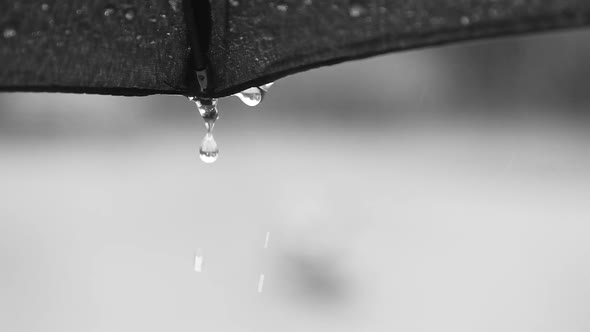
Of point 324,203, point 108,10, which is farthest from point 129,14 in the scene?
point 324,203

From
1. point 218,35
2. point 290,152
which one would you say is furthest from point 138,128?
point 218,35

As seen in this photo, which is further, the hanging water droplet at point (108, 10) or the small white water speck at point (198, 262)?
the small white water speck at point (198, 262)

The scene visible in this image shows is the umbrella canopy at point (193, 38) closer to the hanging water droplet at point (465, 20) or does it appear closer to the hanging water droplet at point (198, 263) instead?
the hanging water droplet at point (465, 20)

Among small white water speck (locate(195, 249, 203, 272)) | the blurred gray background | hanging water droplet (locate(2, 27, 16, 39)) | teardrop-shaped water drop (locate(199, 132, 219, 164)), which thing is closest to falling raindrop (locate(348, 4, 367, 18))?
hanging water droplet (locate(2, 27, 16, 39))

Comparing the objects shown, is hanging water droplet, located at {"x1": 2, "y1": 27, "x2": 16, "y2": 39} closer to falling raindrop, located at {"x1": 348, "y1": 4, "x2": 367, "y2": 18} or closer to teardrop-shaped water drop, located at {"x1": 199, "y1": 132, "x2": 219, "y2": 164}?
falling raindrop, located at {"x1": 348, "y1": 4, "x2": 367, "y2": 18}

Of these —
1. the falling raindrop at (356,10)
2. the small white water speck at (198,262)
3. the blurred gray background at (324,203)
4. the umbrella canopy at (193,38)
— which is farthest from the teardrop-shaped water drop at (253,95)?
the small white water speck at (198,262)
